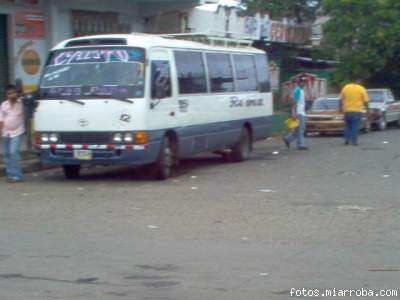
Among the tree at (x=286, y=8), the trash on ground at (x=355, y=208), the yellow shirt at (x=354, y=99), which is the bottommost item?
the trash on ground at (x=355, y=208)

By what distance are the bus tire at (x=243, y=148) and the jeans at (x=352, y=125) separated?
3856 millimetres

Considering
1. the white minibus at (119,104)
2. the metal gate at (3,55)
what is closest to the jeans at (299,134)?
the white minibus at (119,104)

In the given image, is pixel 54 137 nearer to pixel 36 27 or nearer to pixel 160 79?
pixel 160 79

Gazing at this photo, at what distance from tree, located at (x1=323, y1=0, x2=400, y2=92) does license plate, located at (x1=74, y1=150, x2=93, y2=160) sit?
24073mm

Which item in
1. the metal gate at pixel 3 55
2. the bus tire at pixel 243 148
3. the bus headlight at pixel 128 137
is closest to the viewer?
the bus headlight at pixel 128 137

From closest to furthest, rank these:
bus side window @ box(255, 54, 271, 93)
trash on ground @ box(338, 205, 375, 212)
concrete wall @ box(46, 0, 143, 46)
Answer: trash on ground @ box(338, 205, 375, 212) < bus side window @ box(255, 54, 271, 93) < concrete wall @ box(46, 0, 143, 46)

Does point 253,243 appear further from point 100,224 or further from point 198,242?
point 100,224

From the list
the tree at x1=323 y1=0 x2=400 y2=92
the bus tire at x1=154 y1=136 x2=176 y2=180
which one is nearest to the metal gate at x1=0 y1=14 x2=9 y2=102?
the bus tire at x1=154 y1=136 x2=176 y2=180

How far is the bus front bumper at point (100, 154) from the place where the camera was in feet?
49.8

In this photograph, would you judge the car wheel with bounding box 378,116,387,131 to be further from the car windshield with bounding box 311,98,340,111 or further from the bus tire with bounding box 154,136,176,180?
the bus tire with bounding box 154,136,176,180

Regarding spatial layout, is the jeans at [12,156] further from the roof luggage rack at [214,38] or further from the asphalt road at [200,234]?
the roof luggage rack at [214,38]

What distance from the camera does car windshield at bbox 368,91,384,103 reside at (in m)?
33.6

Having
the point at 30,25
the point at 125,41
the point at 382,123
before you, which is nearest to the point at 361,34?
the point at 382,123

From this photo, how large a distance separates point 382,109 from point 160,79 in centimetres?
1861
